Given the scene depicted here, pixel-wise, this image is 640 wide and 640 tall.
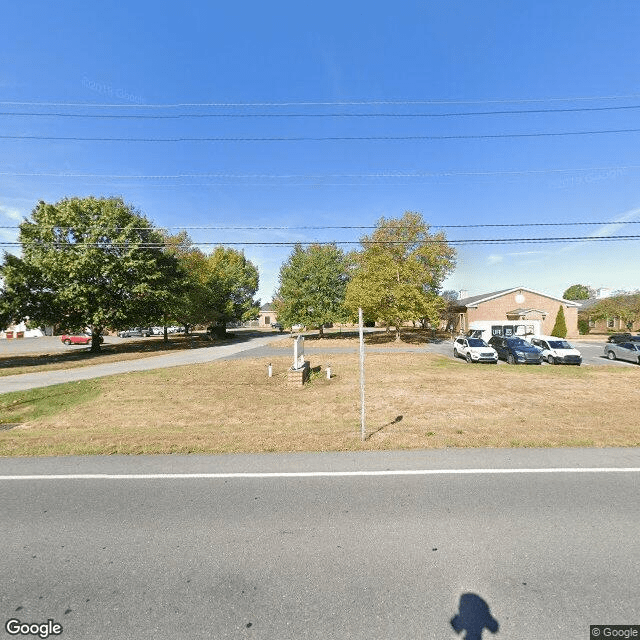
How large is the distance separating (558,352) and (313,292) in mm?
22847

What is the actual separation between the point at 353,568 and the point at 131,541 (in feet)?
7.96

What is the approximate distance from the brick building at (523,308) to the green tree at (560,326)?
62.2 inches

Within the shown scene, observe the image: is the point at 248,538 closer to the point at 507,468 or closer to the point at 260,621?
the point at 260,621

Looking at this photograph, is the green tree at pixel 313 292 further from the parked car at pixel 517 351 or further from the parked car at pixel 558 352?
the parked car at pixel 558 352

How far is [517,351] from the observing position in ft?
65.0

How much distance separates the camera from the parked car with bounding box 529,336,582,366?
1873 cm

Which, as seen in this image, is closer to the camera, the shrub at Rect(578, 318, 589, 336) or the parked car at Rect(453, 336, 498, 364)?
the parked car at Rect(453, 336, 498, 364)

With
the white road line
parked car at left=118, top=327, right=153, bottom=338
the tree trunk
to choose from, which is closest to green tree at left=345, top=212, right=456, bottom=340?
the tree trunk

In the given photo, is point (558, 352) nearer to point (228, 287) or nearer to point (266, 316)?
point (228, 287)

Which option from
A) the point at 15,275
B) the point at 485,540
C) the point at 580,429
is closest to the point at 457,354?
the point at 580,429

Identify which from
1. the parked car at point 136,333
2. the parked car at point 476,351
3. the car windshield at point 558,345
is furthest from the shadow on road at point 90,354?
the car windshield at point 558,345

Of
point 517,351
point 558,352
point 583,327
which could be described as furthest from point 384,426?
point 583,327

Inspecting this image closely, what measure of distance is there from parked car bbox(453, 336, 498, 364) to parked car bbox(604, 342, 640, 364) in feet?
24.3

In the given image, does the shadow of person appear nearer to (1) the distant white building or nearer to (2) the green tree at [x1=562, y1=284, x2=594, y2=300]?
(1) the distant white building
